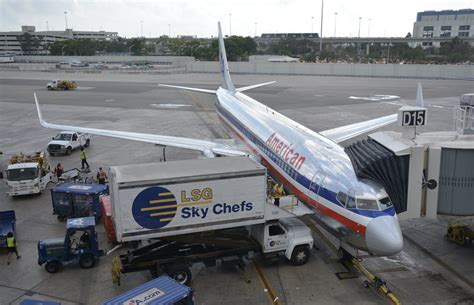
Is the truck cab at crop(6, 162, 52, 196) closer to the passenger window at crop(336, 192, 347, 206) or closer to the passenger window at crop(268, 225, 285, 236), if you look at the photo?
the passenger window at crop(268, 225, 285, 236)

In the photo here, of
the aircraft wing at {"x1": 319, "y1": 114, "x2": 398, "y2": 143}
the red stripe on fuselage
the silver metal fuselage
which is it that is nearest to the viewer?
the silver metal fuselage

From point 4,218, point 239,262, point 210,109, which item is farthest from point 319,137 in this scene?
point 210,109

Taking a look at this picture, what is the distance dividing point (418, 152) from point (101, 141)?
34.7 meters

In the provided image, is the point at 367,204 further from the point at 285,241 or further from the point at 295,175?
the point at 295,175

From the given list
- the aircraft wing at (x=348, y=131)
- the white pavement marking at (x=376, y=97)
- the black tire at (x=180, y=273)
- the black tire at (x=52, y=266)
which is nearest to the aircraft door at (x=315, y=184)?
the black tire at (x=180, y=273)

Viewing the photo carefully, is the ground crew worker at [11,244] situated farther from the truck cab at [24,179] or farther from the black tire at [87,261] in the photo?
the truck cab at [24,179]

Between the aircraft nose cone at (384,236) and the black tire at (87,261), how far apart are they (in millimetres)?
11700

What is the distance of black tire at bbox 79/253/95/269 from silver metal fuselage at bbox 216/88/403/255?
9.79 metres

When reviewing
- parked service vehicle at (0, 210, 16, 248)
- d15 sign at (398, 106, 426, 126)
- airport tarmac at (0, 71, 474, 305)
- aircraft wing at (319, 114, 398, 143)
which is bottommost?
airport tarmac at (0, 71, 474, 305)

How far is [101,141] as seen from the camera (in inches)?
1719

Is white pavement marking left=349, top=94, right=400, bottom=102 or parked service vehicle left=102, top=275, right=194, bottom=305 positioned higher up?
white pavement marking left=349, top=94, right=400, bottom=102

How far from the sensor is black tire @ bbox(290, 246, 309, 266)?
18375 mm

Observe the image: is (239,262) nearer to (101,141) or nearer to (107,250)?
(107,250)

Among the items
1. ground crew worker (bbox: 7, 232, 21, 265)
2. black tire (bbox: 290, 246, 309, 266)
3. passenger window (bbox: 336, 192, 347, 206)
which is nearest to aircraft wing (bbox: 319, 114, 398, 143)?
black tire (bbox: 290, 246, 309, 266)
